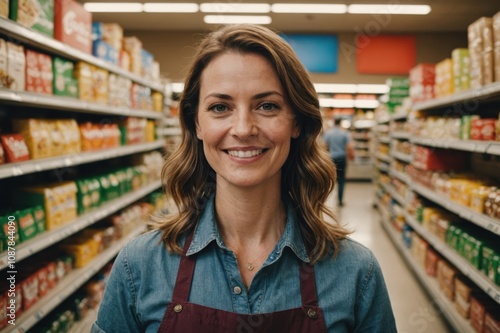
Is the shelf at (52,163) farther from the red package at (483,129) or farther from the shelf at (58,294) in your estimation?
the red package at (483,129)

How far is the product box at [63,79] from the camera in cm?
285

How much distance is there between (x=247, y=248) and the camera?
53.9 inches

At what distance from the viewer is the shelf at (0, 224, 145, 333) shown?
2.34m

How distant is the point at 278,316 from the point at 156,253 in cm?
44

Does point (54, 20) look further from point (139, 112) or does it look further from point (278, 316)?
point (278, 316)

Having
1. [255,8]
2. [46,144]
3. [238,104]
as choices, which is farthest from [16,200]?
[255,8]

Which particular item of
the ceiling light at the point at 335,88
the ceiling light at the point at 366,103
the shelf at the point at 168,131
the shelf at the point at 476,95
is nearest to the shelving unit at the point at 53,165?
the shelf at the point at 168,131

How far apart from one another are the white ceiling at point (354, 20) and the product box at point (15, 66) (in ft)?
24.9

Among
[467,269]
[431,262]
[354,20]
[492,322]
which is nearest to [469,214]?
[467,269]

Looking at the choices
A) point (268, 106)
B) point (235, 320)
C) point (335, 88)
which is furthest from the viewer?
point (335, 88)

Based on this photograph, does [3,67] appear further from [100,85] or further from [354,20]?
[354,20]

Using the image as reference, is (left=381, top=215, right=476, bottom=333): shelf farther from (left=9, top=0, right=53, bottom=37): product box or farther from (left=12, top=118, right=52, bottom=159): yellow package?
(left=9, top=0, right=53, bottom=37): product box

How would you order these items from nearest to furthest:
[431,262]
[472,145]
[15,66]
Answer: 1. [15,66]
2. [472,145]
3. [431,262]

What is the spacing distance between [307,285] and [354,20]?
32.4ft
